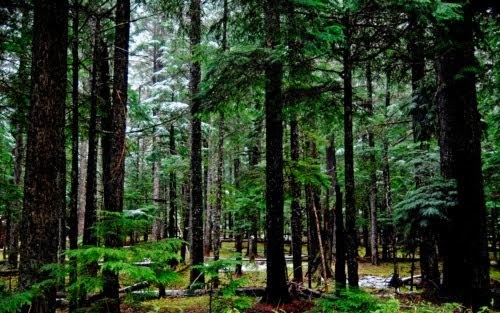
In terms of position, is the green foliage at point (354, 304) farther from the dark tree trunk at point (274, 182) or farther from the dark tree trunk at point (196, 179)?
the dark tree trunk at point (196, 179)

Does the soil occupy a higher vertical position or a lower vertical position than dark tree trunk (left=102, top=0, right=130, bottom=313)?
lower

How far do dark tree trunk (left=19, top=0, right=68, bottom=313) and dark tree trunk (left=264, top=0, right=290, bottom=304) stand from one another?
15.3 feet

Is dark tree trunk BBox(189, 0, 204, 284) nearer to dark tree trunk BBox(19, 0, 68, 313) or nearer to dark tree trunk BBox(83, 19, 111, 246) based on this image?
dark tree trunk BBox(83, 19, 111, 246)

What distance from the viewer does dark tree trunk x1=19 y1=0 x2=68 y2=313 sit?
611 cm

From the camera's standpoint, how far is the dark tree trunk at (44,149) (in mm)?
6109

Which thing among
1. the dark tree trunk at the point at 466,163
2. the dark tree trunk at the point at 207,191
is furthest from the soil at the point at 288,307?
the dark tree trunk at the point at 207,191

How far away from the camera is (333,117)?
10.7 meters

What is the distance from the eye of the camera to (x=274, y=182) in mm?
9711

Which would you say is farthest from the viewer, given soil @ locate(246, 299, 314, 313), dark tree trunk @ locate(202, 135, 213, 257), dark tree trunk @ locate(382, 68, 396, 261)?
dark tree trunk @ locate(202, 135, 213, 257)

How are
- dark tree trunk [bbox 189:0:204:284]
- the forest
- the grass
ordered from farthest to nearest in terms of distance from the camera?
dark tree trunk [bbox 189:0:204:284]
the grass
the forest

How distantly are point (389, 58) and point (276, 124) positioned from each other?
3.43 metres

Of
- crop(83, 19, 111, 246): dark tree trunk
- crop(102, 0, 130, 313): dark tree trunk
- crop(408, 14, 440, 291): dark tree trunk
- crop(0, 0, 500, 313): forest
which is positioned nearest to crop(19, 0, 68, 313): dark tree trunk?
crop(0, 0, 500, 313): forest

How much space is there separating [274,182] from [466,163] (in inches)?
175

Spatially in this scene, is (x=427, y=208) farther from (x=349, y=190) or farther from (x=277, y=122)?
(x=277, y=122)
